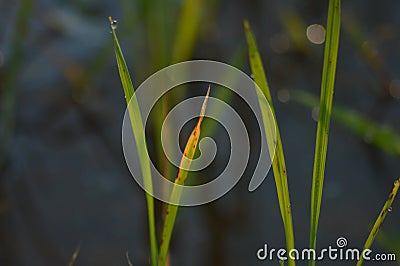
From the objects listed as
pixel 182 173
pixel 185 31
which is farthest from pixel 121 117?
pixel 182 173

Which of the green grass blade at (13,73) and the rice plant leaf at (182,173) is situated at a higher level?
the green grass blade at (13,73)

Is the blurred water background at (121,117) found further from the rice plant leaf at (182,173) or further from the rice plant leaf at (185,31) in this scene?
the rice plant leaf at (182,173)

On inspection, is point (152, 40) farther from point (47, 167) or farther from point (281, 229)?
point (281, 229)

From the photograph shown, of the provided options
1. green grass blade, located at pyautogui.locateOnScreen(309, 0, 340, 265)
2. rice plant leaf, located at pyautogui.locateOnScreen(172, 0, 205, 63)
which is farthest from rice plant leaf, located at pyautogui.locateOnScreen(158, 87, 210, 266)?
rice plant leaf, located at pyautogui.locateOnScreen(172, 0, 205, 63)

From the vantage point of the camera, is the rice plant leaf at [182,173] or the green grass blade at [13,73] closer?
the rice plant leaf at [182,173]

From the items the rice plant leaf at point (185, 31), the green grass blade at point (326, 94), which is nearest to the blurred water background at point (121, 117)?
the rice plant leaf at point (185, 31)

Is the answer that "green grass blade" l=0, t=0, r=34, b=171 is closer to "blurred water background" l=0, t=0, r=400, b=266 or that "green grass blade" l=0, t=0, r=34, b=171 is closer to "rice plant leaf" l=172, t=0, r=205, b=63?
"blurred water background" l=0, t=0, r=400, b=266

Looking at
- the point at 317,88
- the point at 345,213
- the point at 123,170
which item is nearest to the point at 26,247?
the point at 123,170

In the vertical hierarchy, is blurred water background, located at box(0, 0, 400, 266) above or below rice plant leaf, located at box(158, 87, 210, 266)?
above
